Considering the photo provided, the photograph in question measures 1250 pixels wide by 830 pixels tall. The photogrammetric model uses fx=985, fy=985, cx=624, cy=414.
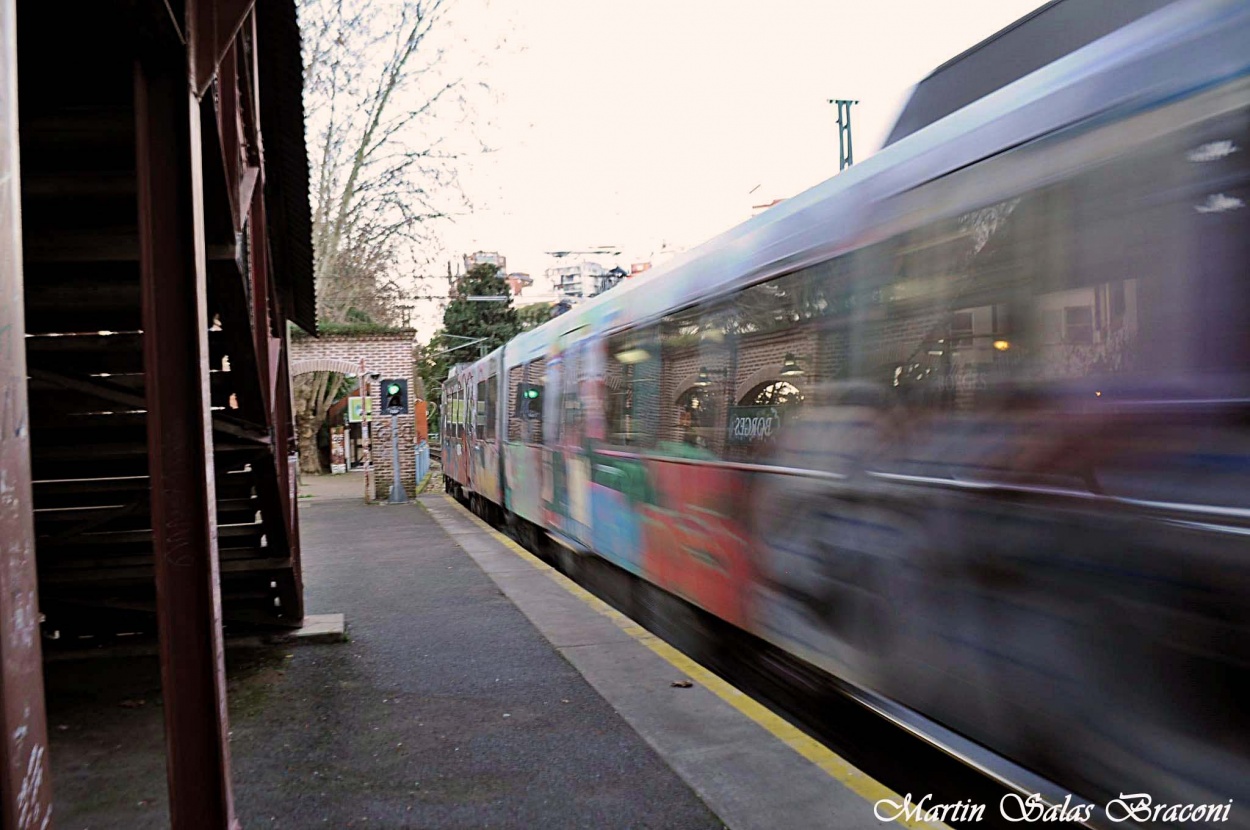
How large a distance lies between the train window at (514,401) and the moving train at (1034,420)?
6.86 meters

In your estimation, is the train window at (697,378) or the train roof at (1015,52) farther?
the train window at (697,378)

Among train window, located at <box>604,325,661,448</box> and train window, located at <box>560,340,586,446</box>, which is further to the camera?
train window, located at <box>560,340,586,446</box>

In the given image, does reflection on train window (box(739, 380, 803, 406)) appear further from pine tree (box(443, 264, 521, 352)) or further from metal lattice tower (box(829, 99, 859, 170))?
pine tree (box(443, 264, 521, 352))

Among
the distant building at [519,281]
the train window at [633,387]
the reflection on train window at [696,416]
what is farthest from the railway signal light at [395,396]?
the distant building at [519,281]

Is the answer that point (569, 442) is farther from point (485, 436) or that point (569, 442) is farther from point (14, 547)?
point (14, 547)

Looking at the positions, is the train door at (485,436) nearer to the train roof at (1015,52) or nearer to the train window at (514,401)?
the train window at (514,401)

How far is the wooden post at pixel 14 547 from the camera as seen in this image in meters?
1.54

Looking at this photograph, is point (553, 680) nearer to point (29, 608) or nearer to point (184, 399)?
point (184, 399)

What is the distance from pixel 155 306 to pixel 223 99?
5.93 feet

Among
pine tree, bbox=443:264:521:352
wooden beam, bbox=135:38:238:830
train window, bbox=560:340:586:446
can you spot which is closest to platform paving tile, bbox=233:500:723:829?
wooden beam, bbox=135:38:238:830

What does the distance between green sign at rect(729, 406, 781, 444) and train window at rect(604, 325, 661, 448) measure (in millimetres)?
1326

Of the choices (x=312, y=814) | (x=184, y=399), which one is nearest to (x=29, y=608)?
(x=184, y=399)

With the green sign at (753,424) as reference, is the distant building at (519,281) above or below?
above

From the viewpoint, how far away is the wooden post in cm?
154
